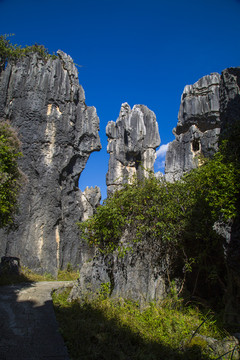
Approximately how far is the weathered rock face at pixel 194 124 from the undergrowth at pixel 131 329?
80.2ft

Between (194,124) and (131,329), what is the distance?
2994cm

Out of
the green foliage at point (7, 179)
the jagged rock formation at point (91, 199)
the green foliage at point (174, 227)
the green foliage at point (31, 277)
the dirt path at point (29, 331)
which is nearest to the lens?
the dirt path at point (29, 331)

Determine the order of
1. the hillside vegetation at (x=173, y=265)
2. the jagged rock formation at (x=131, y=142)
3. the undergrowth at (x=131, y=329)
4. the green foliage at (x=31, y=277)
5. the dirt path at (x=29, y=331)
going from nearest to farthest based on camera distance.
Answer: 1. the dirt path at (x=29, y=331)
2. the undergrowth at (x=131, y=329)
3. the hillside vegetation at (x=173, y=265)
4. the green foliage at (x=31, y=277)
5. the jagged rock formation at (x=131, y=142)

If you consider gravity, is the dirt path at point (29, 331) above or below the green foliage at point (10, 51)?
below

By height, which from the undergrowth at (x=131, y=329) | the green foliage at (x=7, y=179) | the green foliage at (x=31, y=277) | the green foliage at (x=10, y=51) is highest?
the green foliage at (x=10, y=51)

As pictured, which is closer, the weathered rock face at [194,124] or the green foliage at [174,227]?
the green foliage at [174,227]

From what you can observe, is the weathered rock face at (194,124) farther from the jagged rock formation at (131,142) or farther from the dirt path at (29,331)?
the dirt path at (29,331)

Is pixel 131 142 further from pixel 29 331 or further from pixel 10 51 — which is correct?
pixel 29 331

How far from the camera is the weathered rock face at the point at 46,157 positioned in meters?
15.6

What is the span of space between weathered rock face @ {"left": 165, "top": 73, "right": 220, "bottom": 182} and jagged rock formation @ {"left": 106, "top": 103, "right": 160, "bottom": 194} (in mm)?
3978

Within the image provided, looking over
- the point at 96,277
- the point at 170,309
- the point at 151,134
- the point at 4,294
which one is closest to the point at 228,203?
the point at 170,309

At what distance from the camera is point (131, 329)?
197 inches

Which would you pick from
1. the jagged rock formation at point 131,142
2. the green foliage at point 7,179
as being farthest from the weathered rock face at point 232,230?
the jagged rock formation at point 131,142

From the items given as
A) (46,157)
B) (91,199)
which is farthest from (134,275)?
(91,199)
